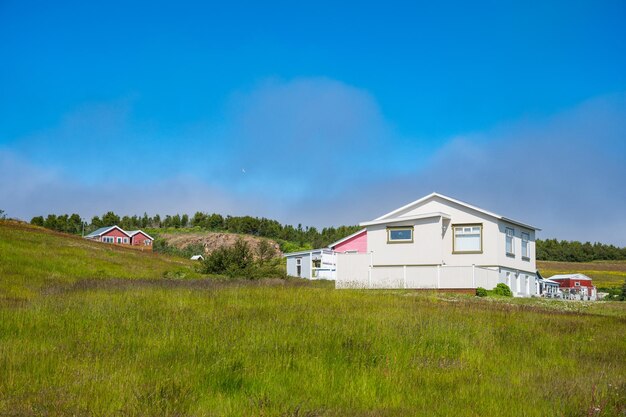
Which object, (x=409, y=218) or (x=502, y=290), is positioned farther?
(x=409, y=218)

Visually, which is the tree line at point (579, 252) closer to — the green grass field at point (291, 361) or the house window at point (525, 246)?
the house window at point (525, 246)

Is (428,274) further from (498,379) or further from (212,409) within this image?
(212,409)

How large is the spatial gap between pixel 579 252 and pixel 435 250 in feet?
353

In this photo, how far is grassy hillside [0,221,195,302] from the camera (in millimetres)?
22195

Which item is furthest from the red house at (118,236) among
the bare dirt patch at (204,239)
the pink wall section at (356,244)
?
the pink wall section at (356,244)

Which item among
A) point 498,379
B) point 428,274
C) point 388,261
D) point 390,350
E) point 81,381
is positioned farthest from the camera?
point 388,261

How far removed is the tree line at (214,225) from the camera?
118 meters

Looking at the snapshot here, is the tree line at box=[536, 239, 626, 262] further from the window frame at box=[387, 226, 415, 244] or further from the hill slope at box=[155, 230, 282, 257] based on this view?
the window frame at box=[387, 226, 415, 244]

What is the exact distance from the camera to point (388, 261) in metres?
34.6

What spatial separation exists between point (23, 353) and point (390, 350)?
531 centimetres

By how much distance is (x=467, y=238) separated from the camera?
35125mm

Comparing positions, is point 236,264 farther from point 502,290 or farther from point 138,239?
point 138,239

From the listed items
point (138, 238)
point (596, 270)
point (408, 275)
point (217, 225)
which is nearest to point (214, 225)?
point (217, 225)

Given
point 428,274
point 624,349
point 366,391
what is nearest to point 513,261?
point 428,274
